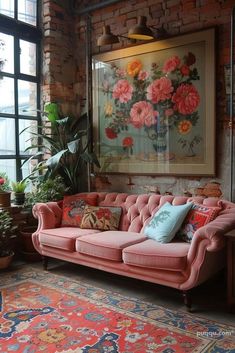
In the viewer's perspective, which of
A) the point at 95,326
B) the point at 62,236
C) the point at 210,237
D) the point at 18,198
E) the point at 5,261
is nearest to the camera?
the point at 95,326

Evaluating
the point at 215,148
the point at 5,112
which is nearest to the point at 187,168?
the point at 215,148

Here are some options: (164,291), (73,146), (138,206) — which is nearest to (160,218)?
(138,206)

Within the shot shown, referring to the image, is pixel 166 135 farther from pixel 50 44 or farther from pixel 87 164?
pixel 50 44

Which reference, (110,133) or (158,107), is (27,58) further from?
(158,107)

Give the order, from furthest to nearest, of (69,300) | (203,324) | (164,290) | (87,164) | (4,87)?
(87,164) < (4,87) < (164,290) < (69,300) < (203,324)

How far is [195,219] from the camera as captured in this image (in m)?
3.11

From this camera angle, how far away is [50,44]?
456cm

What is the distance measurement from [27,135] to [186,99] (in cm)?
218

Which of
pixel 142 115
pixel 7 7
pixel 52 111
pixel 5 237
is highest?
pixel 7 7

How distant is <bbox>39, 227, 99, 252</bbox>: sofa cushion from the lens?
3426 millimetres

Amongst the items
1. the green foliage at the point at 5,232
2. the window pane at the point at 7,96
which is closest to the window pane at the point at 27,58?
the window pane at the point at 7,96

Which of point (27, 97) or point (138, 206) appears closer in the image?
point (138, 206)

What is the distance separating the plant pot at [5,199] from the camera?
3969 mm

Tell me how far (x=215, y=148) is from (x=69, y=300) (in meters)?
2.06
